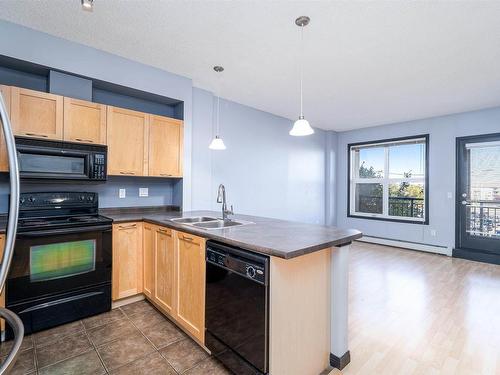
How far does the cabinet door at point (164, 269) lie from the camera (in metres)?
2.32

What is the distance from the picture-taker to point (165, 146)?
10.6 ft

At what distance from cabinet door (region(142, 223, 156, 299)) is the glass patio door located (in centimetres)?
522

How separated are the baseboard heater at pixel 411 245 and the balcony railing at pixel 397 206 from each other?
56 centimetres

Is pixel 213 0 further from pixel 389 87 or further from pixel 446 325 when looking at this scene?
pixel 446 325

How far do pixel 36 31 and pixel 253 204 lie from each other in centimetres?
354

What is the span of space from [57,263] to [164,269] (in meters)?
0.90

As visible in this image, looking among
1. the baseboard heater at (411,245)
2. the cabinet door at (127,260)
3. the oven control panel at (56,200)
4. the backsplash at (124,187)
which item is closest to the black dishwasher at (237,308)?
the cabinet door at (127,260)

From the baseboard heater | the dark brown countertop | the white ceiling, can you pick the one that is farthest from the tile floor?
the baseboard heater

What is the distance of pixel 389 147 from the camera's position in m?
5.71

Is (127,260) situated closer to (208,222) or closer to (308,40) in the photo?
(208,222)

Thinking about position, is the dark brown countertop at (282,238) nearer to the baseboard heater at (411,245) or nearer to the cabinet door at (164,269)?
the cabinet door at (164,269)

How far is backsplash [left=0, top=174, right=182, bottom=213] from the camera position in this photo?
2557 mm

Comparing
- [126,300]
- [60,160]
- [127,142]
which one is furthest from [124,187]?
[126,300]

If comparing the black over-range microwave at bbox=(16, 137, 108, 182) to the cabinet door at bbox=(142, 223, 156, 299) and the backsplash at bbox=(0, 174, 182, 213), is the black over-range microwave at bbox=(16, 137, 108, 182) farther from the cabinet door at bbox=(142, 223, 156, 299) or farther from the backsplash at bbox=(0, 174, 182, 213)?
the cabinet door at bbox=(142, 223, 156, 299)
